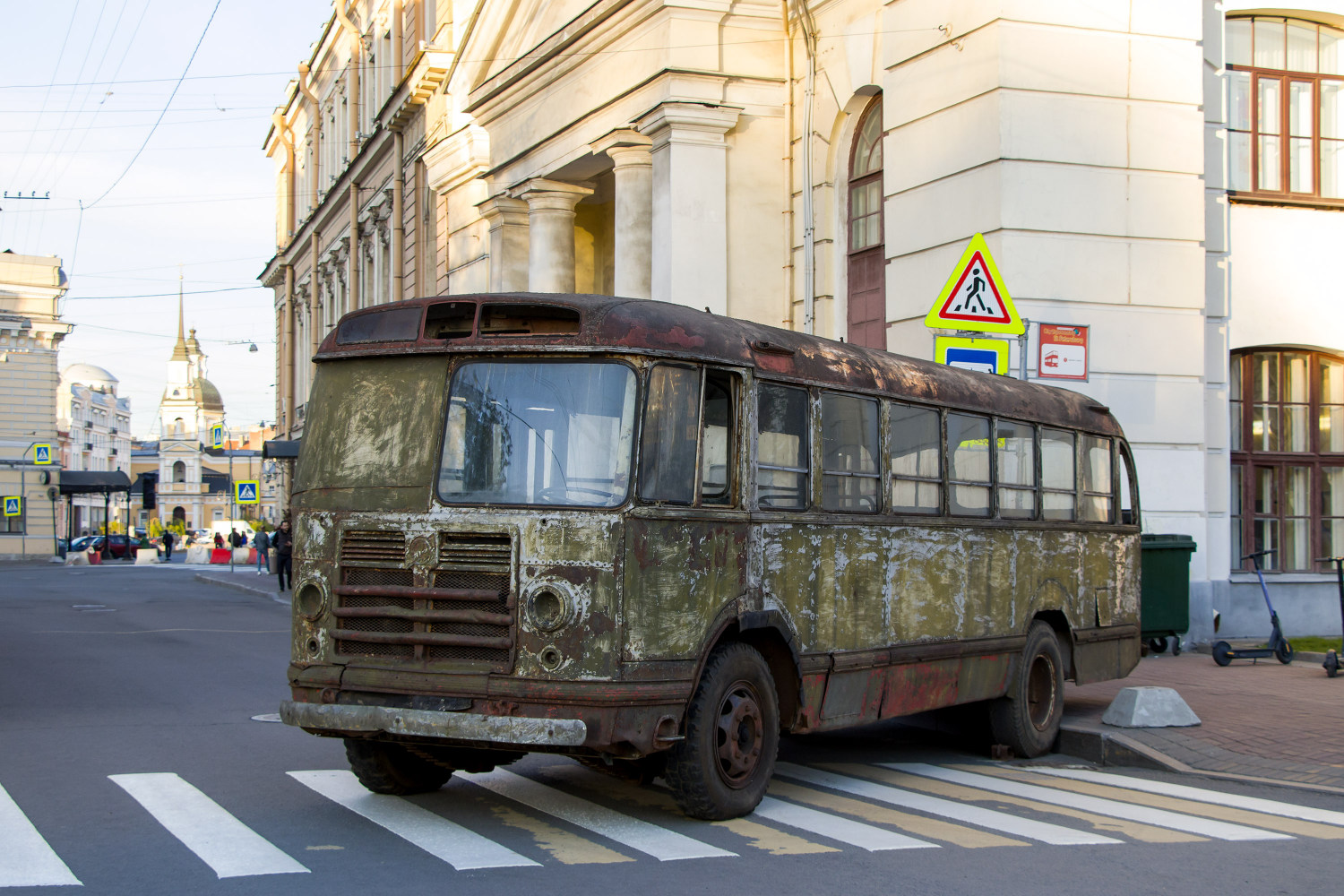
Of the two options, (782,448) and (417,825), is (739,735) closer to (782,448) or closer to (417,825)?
(782,448)

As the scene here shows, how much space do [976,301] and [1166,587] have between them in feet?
13.9

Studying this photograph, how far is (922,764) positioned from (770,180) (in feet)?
38.7

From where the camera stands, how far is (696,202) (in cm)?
1983

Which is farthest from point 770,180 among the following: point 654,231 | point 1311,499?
point 1311,499

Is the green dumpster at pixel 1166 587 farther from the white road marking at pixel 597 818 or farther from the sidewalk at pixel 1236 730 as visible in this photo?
the white road marking at pixel 597 818

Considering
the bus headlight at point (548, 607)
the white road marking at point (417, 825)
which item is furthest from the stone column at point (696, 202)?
Answer: the bus headlight at point (548, 607)


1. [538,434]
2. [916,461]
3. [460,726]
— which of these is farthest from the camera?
[916,461]

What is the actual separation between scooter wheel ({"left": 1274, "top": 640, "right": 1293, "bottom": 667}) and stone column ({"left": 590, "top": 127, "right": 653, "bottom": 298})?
10.1 metres

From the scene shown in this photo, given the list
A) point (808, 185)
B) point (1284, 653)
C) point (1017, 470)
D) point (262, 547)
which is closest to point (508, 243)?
point (808, 185)

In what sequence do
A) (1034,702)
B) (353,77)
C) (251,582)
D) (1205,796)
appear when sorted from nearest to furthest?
(1205,796)
(1034,702)
(251,582)
(353,77)

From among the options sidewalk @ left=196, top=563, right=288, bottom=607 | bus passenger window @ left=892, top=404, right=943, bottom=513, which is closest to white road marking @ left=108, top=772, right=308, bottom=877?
bus passenger window @ left=892, top=404, right=943, bottom=513

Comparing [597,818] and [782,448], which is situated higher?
[782,448]

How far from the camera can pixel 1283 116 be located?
17562 millimetres

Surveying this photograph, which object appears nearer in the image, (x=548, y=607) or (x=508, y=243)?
(x=548, y=607)
